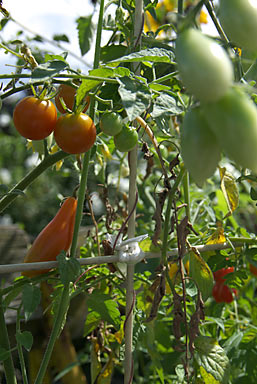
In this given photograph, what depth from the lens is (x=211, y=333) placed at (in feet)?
3.24

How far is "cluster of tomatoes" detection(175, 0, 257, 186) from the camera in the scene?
30 cm

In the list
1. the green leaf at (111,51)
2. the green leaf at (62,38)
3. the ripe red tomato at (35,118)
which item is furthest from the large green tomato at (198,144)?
the green leaf at (62,38)

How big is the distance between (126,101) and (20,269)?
0.95ft

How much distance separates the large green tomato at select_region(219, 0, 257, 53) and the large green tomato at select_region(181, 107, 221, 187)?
58 millimetres

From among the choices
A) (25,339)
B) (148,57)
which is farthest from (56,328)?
(148,57)

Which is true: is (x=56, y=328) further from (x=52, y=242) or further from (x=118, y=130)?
Answer: (x=118, y=130)

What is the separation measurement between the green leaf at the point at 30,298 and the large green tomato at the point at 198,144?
0.33m

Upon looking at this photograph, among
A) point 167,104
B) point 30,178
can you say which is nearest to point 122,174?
point 30,178

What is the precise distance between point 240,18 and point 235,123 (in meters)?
0.08

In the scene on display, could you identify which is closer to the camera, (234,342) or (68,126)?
(68,126)

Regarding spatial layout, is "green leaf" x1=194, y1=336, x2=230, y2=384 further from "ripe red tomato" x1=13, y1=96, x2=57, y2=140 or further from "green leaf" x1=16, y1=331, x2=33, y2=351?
"ripe red tomato" x1=13, y1=96, x2=57, y2=140

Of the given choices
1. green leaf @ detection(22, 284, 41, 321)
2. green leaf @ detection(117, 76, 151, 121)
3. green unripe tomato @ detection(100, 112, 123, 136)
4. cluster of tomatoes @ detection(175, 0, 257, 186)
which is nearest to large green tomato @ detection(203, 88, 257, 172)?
cluster of tomatoes @ detection(175, 0, 257, 186)

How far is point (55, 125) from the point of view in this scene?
62 cm

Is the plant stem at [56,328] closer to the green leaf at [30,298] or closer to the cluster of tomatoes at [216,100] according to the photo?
the green leaf at [30,298]
